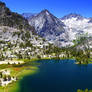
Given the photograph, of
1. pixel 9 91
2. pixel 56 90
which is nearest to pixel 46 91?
pixel 56 90

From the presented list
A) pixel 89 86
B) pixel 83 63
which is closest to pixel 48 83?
pixel 89 86

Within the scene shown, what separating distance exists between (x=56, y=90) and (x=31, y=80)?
28.8m

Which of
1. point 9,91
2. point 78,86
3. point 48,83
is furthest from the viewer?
point 48,83

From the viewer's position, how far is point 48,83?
10338cm

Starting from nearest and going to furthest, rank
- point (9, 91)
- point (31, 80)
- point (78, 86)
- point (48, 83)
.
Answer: point (9, 91)
point (78, 86)
point (48, 83)
point (31, 80)

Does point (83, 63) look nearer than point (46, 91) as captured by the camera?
No

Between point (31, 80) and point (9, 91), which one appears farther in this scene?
point (31, 80)

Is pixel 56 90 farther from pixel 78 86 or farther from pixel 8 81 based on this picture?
pixel 8 81

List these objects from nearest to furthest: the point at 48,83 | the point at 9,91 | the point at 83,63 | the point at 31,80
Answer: the point at 9,91
the point at 48,83
the point at 31,80
the point at 83,63

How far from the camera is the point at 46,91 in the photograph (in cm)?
8762

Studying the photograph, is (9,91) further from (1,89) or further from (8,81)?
(8,81)

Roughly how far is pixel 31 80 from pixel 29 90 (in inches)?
824

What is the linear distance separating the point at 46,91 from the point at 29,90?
1159 cm

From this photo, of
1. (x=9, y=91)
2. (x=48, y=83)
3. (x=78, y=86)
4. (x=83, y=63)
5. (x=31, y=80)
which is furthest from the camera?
(x=83, y=63)
